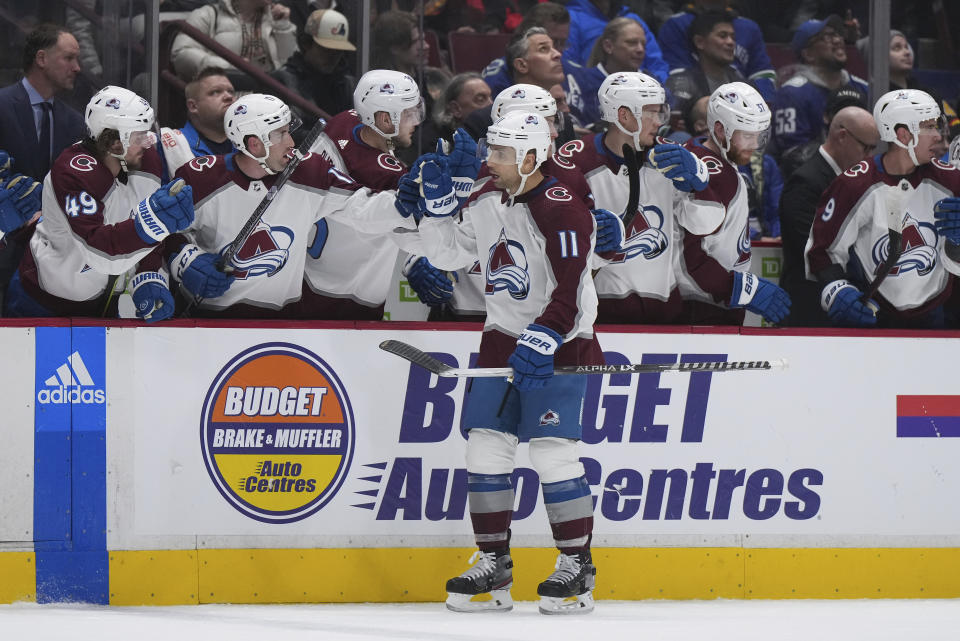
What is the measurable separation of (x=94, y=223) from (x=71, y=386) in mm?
512

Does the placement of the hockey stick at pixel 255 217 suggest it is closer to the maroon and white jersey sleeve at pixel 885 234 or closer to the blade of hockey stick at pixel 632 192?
the blade of hockey stick at pixel 632 192

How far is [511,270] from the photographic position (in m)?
4.16

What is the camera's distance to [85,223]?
4301 millimetres

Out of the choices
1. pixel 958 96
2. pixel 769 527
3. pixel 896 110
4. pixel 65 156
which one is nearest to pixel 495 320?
pixel 769 527

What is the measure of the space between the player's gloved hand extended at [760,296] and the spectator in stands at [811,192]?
0.45 meters

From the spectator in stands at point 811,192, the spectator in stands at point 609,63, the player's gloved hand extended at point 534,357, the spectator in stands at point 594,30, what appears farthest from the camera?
the spectator in stands at point 594,30

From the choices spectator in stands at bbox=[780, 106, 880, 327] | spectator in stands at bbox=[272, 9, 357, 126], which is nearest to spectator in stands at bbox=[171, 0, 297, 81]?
spectator in stands at bbox=[272, 9, 357, 126]

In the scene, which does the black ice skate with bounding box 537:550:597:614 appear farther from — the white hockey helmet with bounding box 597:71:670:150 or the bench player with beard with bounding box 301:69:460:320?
the white hockey helmet with bounding box 597:71:670:150

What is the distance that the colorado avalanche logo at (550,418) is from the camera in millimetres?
4086

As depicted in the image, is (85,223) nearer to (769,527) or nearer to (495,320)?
(495,320)

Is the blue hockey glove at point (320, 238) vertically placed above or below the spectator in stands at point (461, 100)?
below

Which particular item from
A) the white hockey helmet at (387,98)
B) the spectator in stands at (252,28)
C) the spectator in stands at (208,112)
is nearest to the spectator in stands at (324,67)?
the spectator in stands at (252,28)

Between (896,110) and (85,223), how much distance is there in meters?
2.88

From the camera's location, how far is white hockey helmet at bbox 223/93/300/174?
4.45m
